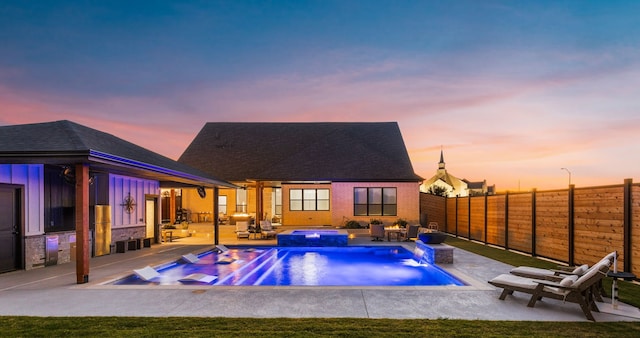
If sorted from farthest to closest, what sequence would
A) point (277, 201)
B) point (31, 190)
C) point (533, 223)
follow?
point (277, 201)
point (533, 223)
point (31, 190)

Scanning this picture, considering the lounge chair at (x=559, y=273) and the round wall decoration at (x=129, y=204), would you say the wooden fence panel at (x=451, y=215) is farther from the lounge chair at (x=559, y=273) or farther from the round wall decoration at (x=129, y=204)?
the round wall decoration at (x=129, y=204)

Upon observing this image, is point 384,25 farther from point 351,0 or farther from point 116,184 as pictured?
point 116,184

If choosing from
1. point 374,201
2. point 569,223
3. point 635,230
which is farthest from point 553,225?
point 374,201

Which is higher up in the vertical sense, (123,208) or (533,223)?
(123,208)

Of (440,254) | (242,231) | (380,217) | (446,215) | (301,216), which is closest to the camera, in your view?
(440,254)

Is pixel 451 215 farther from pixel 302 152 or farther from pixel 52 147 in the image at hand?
pixel 52 147

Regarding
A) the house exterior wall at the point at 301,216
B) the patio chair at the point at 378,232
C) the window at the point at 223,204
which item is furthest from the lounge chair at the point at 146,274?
the window at the point at 223,204

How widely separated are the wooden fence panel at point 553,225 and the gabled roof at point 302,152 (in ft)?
37.9

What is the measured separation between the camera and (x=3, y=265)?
9797mm

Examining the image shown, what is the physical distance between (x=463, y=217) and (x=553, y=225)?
827 centimetres

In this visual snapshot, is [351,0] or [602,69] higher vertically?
[351,0]

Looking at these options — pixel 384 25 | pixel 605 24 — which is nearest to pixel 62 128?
pixel 384 25

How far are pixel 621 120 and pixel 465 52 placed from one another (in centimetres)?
1149

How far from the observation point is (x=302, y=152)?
2736 centimetres
